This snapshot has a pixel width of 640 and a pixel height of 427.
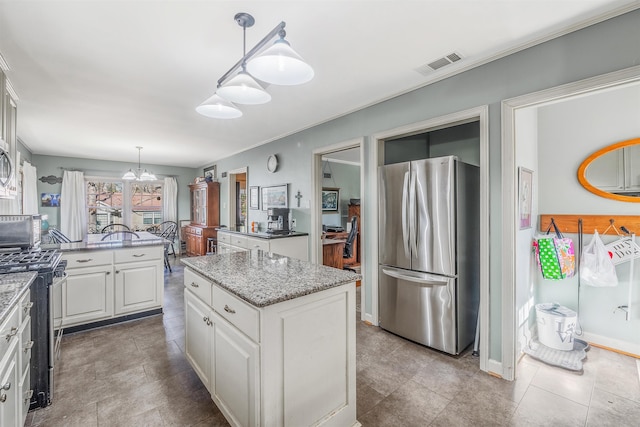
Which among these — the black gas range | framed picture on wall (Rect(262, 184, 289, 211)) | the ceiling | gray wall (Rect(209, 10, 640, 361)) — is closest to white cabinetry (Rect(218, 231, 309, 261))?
framed picture on wall (Rect(262, 184, 289, 211))

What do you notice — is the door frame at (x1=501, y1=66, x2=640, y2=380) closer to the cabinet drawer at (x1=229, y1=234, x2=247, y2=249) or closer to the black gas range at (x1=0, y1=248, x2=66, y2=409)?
the black gas range at (x1=0, y1=248, x2=66, y2=409)

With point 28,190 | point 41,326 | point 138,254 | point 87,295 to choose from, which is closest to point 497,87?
point 41,326

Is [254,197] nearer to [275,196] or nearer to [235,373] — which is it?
[275,196]

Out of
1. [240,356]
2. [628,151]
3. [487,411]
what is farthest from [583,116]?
[240,356]

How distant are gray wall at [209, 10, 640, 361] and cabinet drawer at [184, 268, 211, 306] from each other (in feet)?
6.03

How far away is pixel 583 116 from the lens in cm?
267

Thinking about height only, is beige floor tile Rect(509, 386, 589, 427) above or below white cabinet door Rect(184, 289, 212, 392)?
below

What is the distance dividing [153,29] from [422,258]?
2671 mm

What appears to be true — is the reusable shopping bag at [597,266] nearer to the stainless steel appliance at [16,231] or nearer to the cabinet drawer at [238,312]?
the cabinet drawer at [238,312]

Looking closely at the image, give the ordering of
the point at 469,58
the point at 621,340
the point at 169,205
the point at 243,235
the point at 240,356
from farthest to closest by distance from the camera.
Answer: the point at 169,205, the point at 243,235, the point at 621,340, the point at 469,58, the point at 240,356

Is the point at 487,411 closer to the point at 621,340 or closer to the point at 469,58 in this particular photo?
the point at 621,340

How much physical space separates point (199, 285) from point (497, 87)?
2.59 meters

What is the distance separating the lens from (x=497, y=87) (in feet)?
7.12

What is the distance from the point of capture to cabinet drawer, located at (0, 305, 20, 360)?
1146 mm
